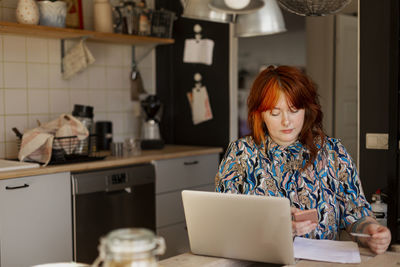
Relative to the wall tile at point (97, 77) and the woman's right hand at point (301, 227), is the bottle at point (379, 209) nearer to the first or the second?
the woman's right hand at point (301, 227)

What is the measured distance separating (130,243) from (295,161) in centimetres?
122

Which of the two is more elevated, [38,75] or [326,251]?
[38,75]

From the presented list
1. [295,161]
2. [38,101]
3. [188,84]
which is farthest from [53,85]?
[295,161]

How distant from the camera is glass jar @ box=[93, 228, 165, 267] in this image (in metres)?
0.93

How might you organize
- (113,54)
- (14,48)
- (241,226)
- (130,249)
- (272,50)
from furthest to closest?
(272,50), (113,54), (14,48), (241,226), (130,249)

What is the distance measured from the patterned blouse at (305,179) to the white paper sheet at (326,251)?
8.0 inches

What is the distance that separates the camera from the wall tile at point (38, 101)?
11.4 feet

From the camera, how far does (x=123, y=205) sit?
3236 millimetres

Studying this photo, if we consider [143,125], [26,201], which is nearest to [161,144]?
[143,125]

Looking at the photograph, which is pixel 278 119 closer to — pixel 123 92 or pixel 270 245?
pixel 270 245

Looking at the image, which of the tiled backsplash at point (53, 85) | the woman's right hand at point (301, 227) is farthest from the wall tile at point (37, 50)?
the woman's right hand at point (301, 227)

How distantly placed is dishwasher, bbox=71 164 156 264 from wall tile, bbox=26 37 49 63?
3.20ft

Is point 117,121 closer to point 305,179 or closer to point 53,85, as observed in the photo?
point 53,85

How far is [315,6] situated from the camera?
5.47 feet
